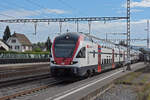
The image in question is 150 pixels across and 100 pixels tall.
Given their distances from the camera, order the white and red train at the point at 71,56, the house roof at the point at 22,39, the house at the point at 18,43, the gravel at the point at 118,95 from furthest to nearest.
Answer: the house roof at the point at 22,39
the house at the point at 18,43
the white and red train at the point at 71,56
the gravel at the point at 118,95

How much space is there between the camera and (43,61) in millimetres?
53562

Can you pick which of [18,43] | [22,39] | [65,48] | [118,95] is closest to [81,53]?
[65,48]

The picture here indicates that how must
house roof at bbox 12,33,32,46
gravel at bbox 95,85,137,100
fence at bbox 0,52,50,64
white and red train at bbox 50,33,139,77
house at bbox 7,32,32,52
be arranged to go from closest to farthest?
gravel at bbox 95,85,137,100 → white and red train at bbox 50,33,139,77 → fence at bbox 0,52,50,64 → house at bbox 7,32,32,52 → house roof at bbox 12,33,32,46

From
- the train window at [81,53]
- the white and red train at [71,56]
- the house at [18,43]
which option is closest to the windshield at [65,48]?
the white and red train at [71,56]

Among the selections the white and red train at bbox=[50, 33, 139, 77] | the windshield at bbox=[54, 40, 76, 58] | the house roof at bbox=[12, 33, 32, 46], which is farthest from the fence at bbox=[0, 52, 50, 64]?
the house roof at bbox=[12, 33, 32, 46]

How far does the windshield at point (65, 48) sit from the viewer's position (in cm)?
1606

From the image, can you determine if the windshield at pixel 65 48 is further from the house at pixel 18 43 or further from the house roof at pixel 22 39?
the house roof at pixel 22 39

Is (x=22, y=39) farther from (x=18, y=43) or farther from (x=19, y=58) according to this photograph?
(x=19, y=58)

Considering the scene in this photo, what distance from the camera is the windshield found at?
16062 mm

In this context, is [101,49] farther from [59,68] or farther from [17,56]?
[17,56]

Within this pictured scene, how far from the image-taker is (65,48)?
53.5 ft

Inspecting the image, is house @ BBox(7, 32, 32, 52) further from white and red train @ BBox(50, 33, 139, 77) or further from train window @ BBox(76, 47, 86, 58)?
train window @ BBox(76, 47, 86, 58)

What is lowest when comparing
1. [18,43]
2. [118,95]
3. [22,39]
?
[118,95]

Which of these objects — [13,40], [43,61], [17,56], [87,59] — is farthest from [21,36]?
[87,59]
